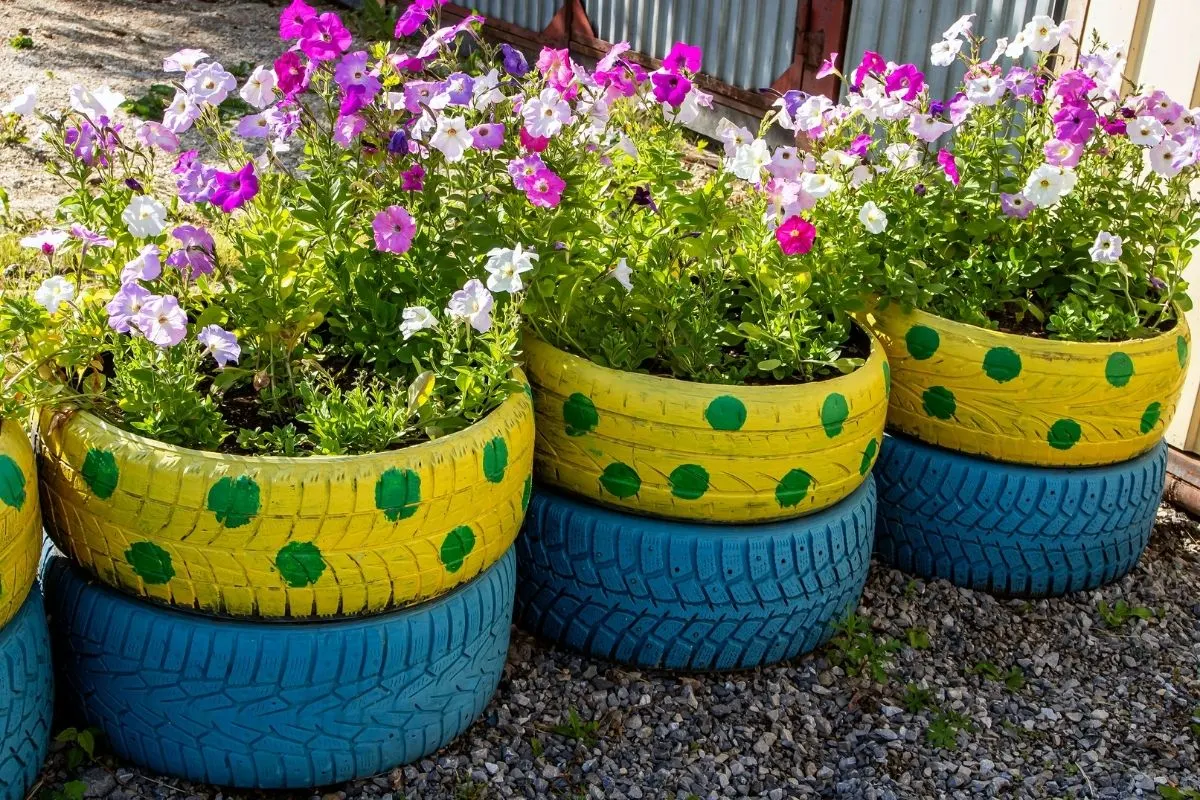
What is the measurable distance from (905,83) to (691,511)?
111 cm

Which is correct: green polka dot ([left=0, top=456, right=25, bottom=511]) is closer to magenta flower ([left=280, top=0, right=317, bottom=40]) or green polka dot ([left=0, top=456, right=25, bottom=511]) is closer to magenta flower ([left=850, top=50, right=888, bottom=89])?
magenta flower ([left=280, top=0, right=317, bottom=40])

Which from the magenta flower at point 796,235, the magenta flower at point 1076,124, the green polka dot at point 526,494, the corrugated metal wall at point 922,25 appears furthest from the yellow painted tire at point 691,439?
the corrugated metal wall at point 922,25

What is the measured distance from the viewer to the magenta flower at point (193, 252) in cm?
234

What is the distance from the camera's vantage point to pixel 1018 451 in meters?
2.96

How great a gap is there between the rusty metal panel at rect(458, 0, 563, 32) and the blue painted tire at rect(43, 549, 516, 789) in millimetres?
A: 5739

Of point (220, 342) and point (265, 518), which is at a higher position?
point (220, 342)

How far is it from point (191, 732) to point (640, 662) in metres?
0.91

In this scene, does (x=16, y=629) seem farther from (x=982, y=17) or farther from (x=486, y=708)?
(x=982, y=17)

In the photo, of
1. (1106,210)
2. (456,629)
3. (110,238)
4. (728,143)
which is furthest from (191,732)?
(1106,210)

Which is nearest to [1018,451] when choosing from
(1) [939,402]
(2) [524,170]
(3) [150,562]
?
(1) [939,402]

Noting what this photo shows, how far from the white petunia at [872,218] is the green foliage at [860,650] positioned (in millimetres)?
839

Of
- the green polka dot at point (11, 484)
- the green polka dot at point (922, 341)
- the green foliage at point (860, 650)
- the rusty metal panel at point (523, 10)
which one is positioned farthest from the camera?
the rusty metal panel at point (523, 10)

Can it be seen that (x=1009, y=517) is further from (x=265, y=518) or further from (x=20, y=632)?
Answer: (x=20, y=632)

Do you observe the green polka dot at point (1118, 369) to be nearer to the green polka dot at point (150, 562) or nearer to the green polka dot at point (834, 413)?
the green polka dot at point (834, 413)
